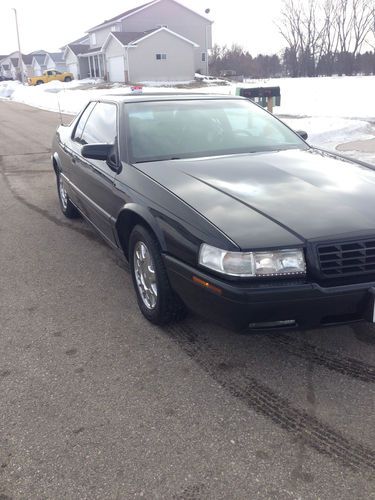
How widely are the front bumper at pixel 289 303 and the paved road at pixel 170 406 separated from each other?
1.34 feet

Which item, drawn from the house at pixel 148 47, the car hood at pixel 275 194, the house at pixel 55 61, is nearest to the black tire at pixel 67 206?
the car hood at pixel 275 194

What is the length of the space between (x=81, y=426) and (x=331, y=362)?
1.54 metres

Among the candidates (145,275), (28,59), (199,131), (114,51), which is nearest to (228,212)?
(145,275)

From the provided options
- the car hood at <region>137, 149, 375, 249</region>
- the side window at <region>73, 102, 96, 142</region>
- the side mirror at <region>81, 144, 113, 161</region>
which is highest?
the side window at <region>73, 102, 96, 142</region>

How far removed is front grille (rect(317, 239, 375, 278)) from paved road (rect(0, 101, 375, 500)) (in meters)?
0.67

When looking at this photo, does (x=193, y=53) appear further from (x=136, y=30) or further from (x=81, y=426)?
(x=81, y=426)

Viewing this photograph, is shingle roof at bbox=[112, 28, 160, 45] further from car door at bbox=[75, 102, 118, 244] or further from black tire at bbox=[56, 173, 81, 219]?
car door at bbox=[75, 102, 118, 244]

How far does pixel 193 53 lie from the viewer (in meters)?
49.7

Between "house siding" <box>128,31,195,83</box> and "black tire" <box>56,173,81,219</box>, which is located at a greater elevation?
"house siding" <box>128,31,195,83</box>

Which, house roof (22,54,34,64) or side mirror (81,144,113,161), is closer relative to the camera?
side mirror (81,144,113,161)

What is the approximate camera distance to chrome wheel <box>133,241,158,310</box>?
3.45m

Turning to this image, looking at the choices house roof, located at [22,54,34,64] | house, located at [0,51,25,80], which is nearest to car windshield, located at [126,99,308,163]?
house roof, located at [22,54,34,64]

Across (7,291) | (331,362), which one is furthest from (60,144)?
(331,362)

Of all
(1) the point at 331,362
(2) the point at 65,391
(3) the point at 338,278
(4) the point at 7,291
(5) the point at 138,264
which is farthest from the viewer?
(4) the point at 7,291
